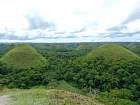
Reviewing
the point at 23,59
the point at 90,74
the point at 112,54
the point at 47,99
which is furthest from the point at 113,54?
the point at 47,99

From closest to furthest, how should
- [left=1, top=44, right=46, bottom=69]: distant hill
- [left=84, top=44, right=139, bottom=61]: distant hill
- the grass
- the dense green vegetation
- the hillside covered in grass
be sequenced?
the grass
the dense green vegetation
[left=1, top=44, right=46, bottom=69]: distant hill
the hillside covered in grass
[left=84, top=44, right=139, bottom=61]: distant hill

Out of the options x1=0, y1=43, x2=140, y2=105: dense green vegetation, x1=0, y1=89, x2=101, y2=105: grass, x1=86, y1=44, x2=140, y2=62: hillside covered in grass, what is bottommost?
x1=0, y1=43, x2=140, y2=105: dense green vegetation

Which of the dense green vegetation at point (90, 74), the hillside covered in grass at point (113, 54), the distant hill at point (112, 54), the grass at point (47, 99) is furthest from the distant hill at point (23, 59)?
the grass at point (47, 99)

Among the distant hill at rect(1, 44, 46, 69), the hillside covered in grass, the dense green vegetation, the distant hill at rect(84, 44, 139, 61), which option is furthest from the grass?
the distant hill at rect(84, 44, 139, 61)

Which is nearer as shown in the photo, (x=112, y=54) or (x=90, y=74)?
(x=90, y=74)

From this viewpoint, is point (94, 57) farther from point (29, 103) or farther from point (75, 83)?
point (29, 103)

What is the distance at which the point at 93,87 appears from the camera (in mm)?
37812

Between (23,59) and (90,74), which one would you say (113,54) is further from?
(23,59)

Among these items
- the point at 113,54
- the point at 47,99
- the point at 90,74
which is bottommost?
the point at 90,74

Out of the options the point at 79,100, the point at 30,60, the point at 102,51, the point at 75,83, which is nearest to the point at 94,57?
the point at 102,51

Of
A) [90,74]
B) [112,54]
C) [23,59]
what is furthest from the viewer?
[112,54]

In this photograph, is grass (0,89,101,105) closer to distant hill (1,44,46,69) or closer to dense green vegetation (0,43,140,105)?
dense green vegetation (0,43,140,105)

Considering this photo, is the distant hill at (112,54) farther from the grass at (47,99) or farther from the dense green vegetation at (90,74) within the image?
the grass at (47,99)

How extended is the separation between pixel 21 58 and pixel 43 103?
147 ft
